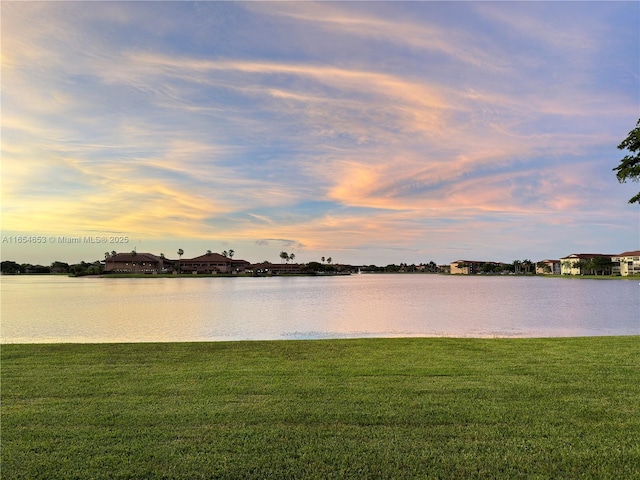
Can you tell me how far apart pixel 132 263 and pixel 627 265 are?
157 m

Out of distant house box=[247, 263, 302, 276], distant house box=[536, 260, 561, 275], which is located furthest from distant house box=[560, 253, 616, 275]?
distant house box=[247, 263, 302, 276]

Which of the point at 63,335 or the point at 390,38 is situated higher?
the point at 390,38

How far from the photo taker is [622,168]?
802 cm

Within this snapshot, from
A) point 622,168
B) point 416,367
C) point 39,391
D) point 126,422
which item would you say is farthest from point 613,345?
point 39,391

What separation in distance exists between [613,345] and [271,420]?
815cm

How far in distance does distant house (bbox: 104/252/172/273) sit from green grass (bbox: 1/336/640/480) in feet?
461

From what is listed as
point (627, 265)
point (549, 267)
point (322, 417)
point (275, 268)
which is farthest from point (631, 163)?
point (549, 267)

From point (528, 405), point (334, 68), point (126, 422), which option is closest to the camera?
point (126, 422)

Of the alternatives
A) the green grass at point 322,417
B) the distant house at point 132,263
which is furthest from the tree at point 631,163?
the distant house at point 132,263

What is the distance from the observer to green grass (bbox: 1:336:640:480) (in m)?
3.69

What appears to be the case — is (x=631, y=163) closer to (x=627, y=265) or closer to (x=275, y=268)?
(x=627, y=265)

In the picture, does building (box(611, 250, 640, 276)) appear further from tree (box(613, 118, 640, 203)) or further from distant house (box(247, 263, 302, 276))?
tree (box(613, 118, 640, 203))

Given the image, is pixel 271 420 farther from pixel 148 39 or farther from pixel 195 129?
pixel 195 129

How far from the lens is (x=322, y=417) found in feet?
15.5
